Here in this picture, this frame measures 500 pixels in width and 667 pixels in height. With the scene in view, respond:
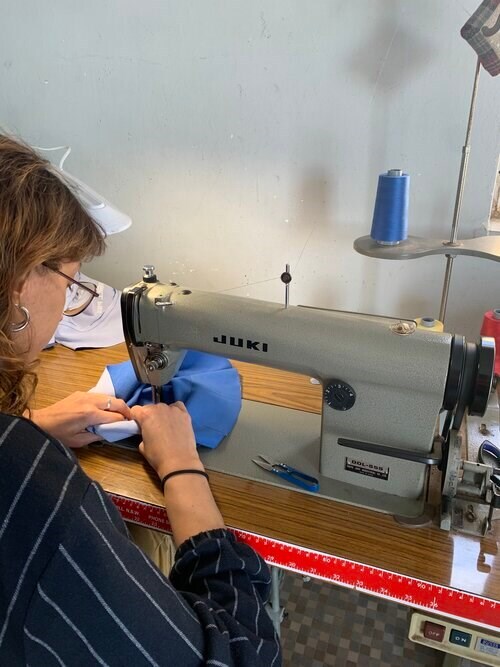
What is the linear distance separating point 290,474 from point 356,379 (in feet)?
0.81

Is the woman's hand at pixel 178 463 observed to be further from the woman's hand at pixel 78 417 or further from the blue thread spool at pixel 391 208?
the blue thread spool at pixel 391 208

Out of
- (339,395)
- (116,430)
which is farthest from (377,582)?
(116,430)

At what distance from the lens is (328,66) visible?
1.45 m

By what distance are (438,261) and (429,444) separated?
0.77m

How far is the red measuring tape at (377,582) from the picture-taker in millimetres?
827

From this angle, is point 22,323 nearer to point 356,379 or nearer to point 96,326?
point 356,379

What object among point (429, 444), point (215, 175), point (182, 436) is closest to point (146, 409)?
point (182, 436)

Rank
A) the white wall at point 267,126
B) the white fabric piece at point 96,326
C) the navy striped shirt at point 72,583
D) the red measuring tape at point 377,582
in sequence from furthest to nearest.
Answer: the white fabric piece at point 96,326, the white wall at point 267,126, the red measuring tape at point 377,582, the navy striped shirt at point 72,583

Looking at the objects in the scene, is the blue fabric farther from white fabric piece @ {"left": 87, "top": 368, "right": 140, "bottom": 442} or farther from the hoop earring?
the hoop earring

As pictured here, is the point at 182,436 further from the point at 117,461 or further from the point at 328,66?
the point at 328,66

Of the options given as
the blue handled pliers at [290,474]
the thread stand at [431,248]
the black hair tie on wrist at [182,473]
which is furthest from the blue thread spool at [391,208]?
the black hair tie on wrist at [182,473]

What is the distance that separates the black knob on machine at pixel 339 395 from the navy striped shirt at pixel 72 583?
0.46m

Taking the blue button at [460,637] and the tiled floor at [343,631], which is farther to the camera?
the tiled floor at [343,631]

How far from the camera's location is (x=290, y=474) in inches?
41.6
